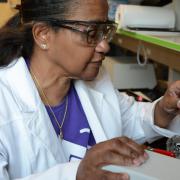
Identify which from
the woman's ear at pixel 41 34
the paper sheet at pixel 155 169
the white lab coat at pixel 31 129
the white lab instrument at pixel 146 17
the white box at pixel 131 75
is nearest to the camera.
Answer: the paper sheet at pixel 155 169

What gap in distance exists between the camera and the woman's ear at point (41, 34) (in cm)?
98

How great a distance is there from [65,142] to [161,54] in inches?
22.7

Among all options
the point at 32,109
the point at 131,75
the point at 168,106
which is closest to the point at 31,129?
the point at 32,109

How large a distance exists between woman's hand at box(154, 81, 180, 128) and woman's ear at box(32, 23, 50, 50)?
0.40m

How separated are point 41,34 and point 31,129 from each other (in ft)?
0.91

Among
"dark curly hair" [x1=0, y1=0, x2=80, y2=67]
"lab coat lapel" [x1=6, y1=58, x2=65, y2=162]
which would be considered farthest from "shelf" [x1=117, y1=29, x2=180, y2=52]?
"lab coat lapel" [x1=6, y1=58, x2=65, y2=162]

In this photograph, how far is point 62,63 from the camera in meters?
0.99

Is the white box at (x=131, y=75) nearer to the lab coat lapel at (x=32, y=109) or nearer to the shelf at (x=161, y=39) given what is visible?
the shelf at (x=161, y=39)

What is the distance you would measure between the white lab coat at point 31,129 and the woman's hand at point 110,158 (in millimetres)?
75

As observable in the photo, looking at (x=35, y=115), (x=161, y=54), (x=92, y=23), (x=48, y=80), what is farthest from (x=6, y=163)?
(x=161, y=54)

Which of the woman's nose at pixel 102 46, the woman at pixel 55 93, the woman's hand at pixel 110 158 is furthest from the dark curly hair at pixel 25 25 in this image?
the woman's hand at pixel 110 158

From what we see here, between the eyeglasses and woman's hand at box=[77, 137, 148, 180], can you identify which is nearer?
woman's hand at box=[77, 137, 148, 180]

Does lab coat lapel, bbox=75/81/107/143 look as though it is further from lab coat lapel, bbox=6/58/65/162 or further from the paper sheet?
the paper sheet

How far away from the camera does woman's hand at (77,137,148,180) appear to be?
0.60 metres
